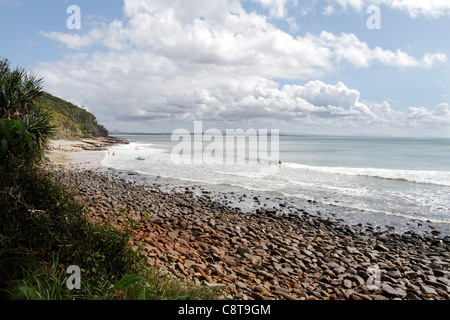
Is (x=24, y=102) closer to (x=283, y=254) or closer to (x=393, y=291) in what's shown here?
(x=283, y=254)

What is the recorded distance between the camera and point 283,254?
7.41 meters

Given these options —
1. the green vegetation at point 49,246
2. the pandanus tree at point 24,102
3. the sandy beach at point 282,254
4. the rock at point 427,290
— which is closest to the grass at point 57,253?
the green vegetation at point 49,246

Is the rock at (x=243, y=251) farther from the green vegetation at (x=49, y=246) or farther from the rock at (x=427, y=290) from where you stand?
the rock at (x=427, y=290)

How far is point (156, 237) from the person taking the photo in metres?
7.36

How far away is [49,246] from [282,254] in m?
5.64

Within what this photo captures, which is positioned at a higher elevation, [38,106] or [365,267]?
[38,106]

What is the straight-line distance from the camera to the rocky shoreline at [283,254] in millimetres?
5590

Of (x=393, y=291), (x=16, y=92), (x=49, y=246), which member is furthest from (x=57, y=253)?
(x=393, y=291)

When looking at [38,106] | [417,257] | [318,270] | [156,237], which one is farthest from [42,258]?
[417,257]

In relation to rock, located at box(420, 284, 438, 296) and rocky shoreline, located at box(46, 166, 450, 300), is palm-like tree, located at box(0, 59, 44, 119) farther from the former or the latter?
rock, located at box(420, 284, 438, 296)
